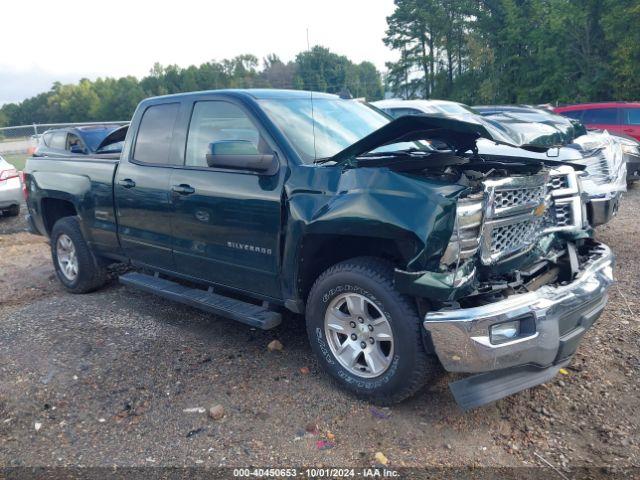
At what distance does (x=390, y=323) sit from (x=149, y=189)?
251 cm

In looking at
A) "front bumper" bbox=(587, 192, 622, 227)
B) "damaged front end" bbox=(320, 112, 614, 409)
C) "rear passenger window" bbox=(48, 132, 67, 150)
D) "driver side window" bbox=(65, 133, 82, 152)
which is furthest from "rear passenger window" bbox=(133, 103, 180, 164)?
"rear passenger window" bbox=(48, 132, 67, 150)

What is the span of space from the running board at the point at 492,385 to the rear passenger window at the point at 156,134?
2.94 meters

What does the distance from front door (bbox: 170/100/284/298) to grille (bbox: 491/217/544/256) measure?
137 centimetres

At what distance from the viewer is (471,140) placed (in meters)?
3.29

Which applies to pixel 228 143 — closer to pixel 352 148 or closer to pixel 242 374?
pixel 352 148

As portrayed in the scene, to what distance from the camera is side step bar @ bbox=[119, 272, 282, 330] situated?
12.6ft

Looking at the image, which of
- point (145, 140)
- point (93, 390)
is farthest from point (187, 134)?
point (93, 390)

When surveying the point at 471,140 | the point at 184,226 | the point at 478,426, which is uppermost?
the point at 471,140

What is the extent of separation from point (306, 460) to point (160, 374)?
1473 mm

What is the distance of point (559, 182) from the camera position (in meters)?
3.80

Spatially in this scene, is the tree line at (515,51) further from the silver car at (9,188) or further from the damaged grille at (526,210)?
the damaged grille at (526,210)

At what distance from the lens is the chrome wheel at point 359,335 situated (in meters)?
3.31

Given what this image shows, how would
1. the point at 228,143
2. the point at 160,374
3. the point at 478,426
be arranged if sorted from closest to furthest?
the point at 478,426 < the point at 228,143 < the point at 160,374

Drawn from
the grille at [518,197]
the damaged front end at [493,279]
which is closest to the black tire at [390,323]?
the damaged front end at [493,279]
